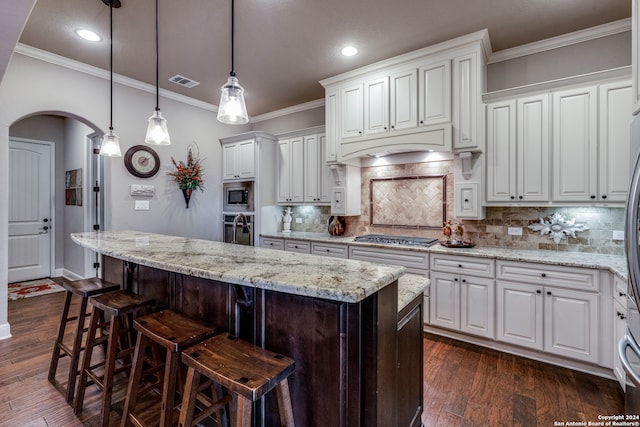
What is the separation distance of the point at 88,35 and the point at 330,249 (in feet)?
10.9

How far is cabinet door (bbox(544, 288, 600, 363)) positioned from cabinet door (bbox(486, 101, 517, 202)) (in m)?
0.94

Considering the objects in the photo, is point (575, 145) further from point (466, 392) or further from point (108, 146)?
point (108, 146)

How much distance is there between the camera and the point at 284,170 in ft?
14.9

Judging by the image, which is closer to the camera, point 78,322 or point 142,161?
point 78,322

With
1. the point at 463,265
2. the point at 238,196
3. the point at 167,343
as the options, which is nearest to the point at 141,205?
the point at 238,196

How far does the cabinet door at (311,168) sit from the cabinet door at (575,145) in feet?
8.65

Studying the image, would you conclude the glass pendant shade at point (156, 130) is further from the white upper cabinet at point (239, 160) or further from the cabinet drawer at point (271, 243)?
the cabinet drawer at point (271, 243)

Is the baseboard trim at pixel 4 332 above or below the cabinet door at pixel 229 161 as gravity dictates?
below

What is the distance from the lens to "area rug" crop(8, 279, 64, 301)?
14.1ft

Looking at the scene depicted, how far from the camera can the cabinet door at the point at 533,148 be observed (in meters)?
2.67

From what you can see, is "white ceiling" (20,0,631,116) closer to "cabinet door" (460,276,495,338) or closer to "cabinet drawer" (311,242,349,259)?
"cabinet drawer" (311,242,349,259)

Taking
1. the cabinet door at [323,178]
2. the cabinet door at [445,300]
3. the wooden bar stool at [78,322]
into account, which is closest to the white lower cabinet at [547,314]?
the cabinet door at [445,300]

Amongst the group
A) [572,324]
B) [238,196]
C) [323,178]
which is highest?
[323,178]

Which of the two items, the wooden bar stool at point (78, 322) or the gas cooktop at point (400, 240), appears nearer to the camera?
the wooden bar stool at point (78, 322)
